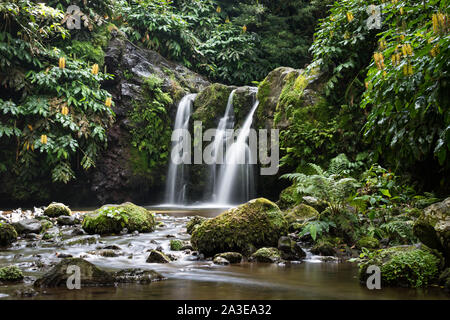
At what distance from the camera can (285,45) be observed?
58.4ft

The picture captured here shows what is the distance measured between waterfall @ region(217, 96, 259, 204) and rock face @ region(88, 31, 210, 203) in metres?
2.97

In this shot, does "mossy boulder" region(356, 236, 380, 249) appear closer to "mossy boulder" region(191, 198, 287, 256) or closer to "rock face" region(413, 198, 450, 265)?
"mossy boulder" region(191, 198, 287, 256)

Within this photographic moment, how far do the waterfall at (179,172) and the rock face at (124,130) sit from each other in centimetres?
36

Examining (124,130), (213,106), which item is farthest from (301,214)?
(124,130)

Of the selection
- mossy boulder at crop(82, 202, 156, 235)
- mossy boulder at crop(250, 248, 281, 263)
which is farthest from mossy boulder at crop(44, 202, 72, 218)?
mossy boulder at crop(250, 248, 281, 263)

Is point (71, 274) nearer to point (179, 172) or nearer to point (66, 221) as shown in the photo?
point (66, 221)

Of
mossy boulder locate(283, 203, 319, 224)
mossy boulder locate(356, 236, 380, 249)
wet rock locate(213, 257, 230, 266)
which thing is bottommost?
wet rock locate(213, 257, 230, 266)

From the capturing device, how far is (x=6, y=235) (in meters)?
5.64

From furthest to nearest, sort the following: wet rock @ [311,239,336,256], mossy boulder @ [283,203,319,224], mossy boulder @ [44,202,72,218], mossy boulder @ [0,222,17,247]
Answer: mossy boulder @ [44,202,72,218] < mossy boulder @ [283,203,319,224] < mossy boulder @ [0,222,17,247] < wet rock @ [311,239,336,256]

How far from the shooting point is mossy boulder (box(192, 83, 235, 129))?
13375 mm

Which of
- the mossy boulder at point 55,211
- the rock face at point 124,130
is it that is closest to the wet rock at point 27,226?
the mossy boulder at point 55,211

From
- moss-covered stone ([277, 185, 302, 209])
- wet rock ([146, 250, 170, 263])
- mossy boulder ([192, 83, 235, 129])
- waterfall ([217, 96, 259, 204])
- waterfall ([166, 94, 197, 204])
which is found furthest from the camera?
waterfall ([166, 94, 197, 204])

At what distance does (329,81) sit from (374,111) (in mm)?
5266

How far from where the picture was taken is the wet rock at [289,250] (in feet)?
15.6
